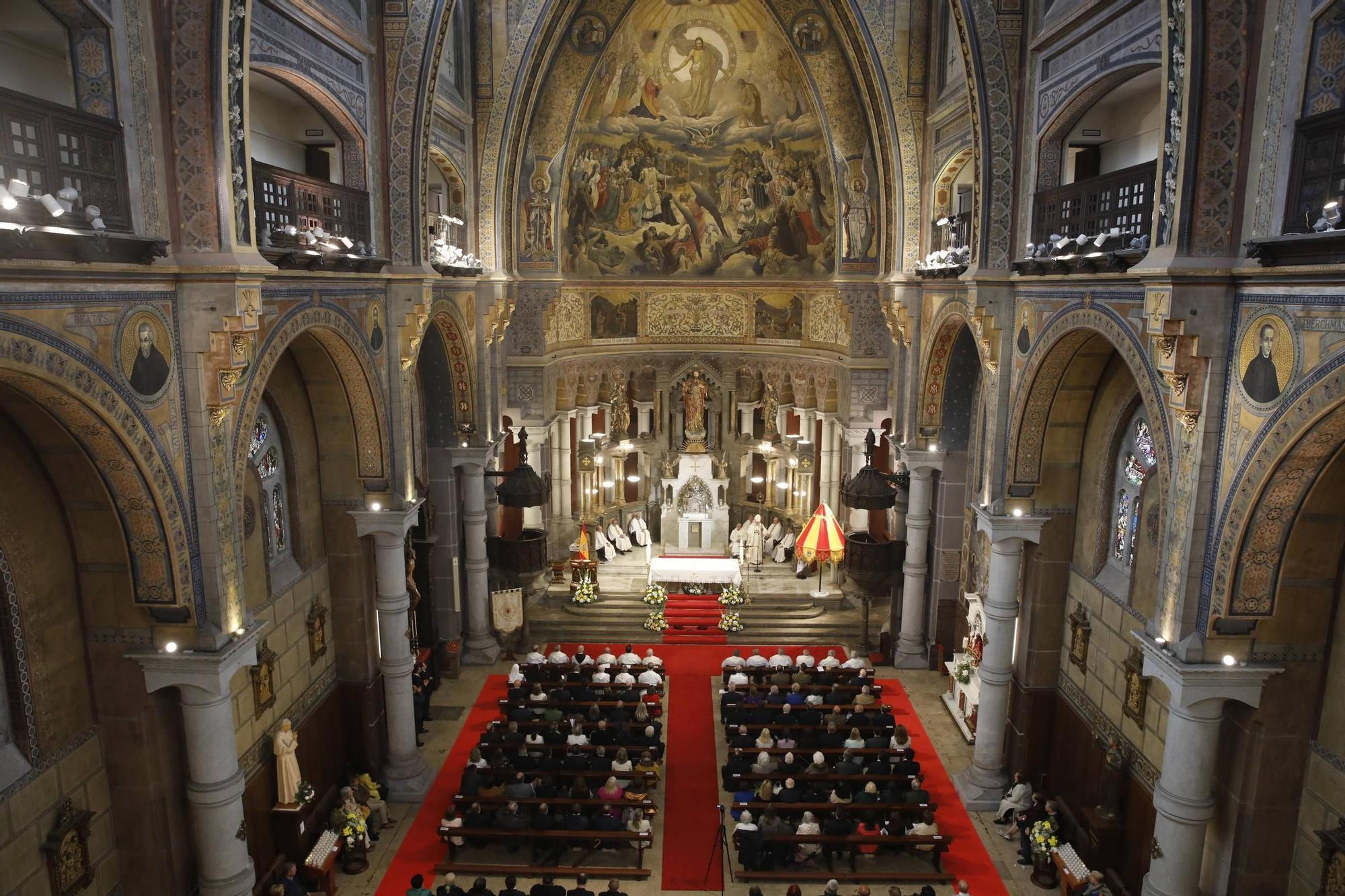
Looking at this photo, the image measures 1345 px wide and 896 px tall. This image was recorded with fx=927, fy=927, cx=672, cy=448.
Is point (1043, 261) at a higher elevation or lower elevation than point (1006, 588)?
higher

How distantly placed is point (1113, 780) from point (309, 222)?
47.9ft

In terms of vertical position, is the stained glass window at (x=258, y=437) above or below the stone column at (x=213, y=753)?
above

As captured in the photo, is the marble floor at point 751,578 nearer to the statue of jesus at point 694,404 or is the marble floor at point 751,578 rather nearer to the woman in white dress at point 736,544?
the woman in white dress at point 736,544

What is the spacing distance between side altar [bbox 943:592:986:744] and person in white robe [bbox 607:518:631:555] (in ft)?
40.6

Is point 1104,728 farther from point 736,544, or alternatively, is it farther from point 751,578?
point 736,544

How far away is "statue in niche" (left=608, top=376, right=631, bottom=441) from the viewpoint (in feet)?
102

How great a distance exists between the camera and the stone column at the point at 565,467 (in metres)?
28.4

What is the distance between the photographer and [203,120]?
32.8 feet

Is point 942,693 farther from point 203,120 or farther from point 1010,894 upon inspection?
Answer: point 203,120

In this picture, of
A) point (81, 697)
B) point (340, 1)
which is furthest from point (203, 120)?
point (81, 697)

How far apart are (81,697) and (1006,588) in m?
14.2

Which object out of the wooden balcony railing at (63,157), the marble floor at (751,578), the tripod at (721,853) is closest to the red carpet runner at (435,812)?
the tripod at (721,853)

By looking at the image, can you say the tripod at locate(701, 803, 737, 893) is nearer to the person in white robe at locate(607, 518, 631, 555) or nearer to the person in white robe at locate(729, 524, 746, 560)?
the person in white robe at locate(729, 524, 746, 560)

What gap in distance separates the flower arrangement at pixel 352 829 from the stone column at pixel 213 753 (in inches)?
129
